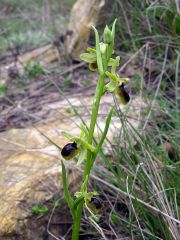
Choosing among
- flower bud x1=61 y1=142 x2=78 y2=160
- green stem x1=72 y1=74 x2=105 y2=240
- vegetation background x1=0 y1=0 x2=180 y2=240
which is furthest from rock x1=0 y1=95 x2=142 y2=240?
flower bud x1=61 y1=142 x2=78 y2=160

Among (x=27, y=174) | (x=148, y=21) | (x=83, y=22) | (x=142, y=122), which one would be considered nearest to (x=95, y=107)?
(x=27, y=174)

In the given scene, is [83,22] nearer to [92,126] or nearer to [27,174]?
[27,174]

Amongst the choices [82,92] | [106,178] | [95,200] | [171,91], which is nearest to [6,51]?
[82,92]

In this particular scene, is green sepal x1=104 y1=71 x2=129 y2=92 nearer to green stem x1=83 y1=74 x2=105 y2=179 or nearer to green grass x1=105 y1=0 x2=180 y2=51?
green stem x1=83 y1=74 x2=105 y2=179

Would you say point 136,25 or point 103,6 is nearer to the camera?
point 136,25

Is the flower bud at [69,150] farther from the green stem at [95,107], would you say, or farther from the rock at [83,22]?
the rock at [83,22]

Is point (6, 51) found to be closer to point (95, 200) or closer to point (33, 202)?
point (33, 202)
